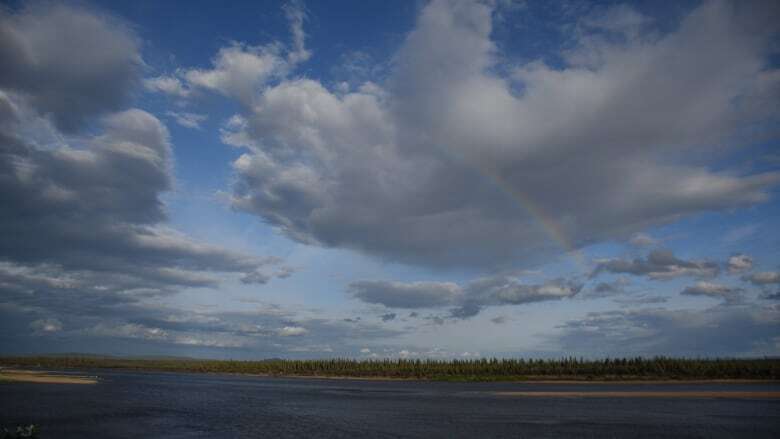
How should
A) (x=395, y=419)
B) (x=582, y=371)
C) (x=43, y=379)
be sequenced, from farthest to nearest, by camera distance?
(x=582, y=371) → (x=43, y=379) → (x=395, y=419)

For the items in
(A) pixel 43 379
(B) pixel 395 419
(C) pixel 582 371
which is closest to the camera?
(B) pixel 395 419

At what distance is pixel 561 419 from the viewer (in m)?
44.0

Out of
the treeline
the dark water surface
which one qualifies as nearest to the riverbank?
the treeline

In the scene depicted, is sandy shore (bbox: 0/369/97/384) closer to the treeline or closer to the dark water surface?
the dark water surface

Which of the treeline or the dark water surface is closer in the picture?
the dark water surface

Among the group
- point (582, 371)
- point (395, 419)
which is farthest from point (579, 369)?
point (395, 419)

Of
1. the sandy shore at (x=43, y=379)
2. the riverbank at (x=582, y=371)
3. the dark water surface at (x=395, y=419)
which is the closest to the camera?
the dark water surface at (x=395, y=419)

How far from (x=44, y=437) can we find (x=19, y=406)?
24.7 m

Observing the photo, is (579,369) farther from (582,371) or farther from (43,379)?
(43,379)

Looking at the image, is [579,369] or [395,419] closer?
[395,419]

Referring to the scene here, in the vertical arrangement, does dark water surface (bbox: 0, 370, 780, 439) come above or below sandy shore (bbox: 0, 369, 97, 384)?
above

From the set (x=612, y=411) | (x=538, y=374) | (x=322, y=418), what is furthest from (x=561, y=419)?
(x=538, y=374)

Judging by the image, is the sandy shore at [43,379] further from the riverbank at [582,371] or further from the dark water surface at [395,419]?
the riverbank at [582,371]

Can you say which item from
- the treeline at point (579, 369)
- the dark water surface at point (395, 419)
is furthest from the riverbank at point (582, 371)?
the dark water surface at point (395, 419)
